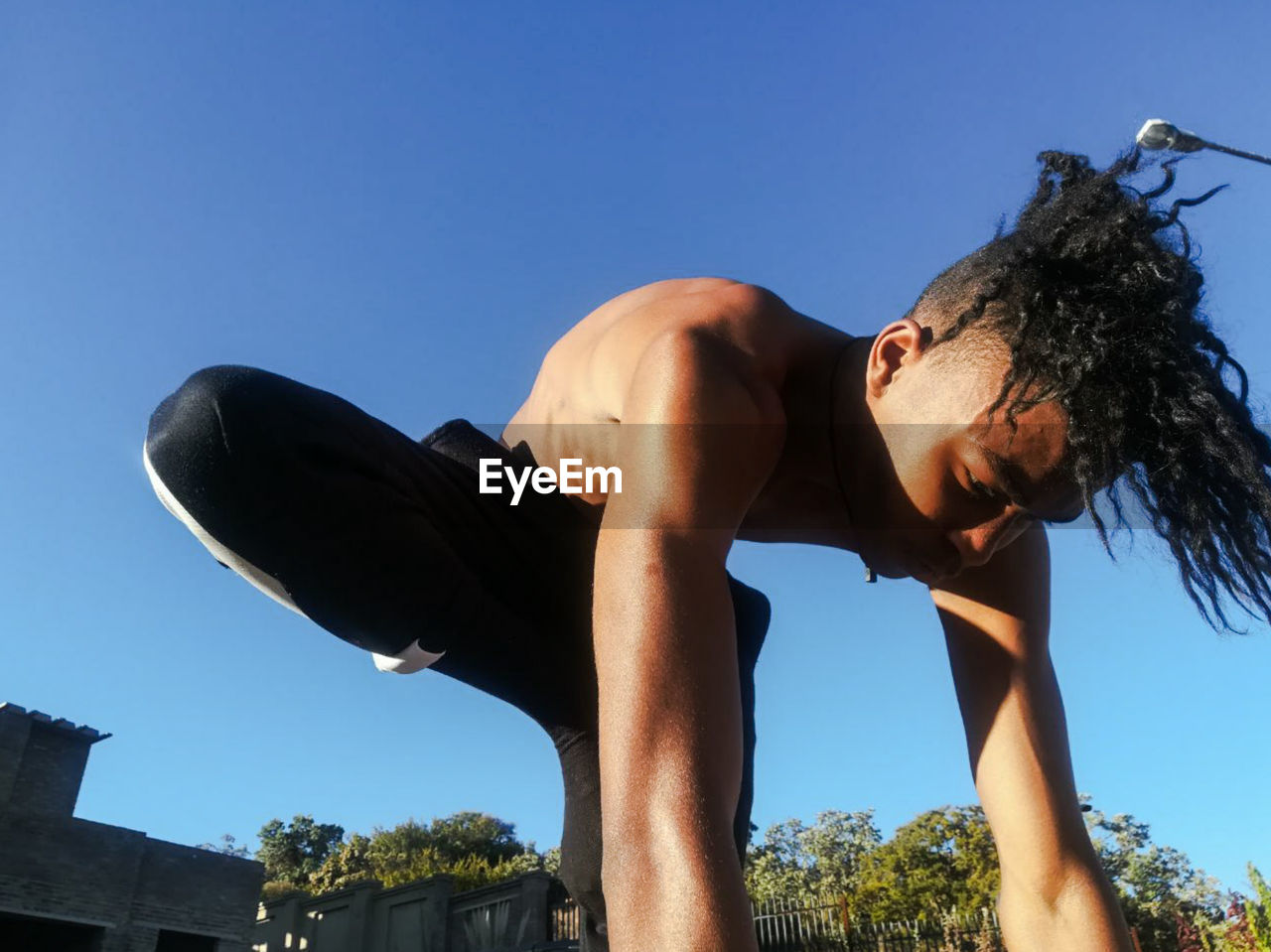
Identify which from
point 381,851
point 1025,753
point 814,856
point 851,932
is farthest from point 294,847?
point 1025,753

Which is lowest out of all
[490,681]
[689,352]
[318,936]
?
[490,681]

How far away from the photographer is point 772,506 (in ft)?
6.02

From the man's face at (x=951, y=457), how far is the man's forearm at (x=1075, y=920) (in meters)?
0.70

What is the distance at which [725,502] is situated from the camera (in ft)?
4.11

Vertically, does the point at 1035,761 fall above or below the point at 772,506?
below

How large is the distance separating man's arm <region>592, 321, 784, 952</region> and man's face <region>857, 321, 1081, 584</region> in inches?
10.2

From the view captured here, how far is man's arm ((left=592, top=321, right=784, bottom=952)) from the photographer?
3.12 feet

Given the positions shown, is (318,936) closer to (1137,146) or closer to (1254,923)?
(1254,923)

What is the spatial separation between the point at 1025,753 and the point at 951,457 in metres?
0.82

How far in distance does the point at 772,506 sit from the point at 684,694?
83cm

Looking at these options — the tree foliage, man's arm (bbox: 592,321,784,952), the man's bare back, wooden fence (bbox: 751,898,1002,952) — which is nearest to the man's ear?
the man's bare back

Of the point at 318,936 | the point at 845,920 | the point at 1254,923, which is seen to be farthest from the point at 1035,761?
the point at 318,936

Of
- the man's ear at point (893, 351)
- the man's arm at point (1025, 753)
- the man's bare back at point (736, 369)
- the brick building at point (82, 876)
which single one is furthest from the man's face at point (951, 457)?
the brick building at point (82, 876)

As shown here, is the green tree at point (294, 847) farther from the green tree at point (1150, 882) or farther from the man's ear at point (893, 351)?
the man's ear at point (893, 351)
